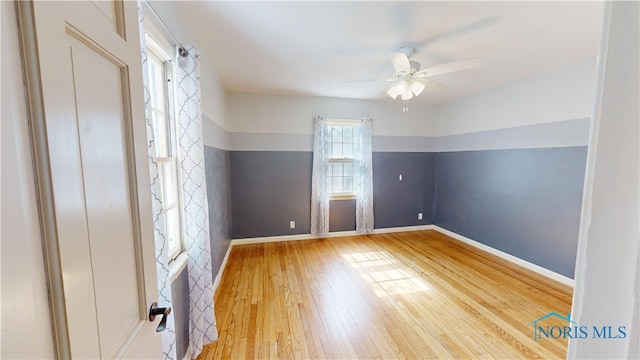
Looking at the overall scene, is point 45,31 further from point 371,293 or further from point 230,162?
point 230,162

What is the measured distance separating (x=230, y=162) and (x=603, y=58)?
379 centimetres

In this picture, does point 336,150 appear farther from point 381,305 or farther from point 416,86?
point 381,305

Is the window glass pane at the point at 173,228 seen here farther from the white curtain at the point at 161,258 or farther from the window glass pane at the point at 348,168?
the window glass pane at the point at 348,168

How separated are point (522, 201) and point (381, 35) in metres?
2.67

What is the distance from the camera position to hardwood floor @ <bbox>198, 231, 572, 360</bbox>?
1.75 m

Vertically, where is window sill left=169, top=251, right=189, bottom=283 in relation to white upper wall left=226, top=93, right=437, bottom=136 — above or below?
below

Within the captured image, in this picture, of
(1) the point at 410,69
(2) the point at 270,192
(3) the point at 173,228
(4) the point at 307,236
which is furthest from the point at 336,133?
(3) the point at 173,228

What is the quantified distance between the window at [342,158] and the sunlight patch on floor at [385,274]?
1.24 metres

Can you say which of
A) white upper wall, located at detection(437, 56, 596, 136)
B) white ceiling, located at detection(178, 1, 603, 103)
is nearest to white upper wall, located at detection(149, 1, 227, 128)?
white ceiling, located at detection(178, 1, 603, 103)

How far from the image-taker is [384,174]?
4289 millimetres

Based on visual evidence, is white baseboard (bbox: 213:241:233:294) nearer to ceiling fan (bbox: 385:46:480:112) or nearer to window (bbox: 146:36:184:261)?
window (bbox: 146:36:184:261)

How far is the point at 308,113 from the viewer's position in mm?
3898

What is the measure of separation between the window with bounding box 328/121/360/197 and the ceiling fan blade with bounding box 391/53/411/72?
1928 mm

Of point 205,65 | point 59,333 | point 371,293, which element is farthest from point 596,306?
point 205,65
